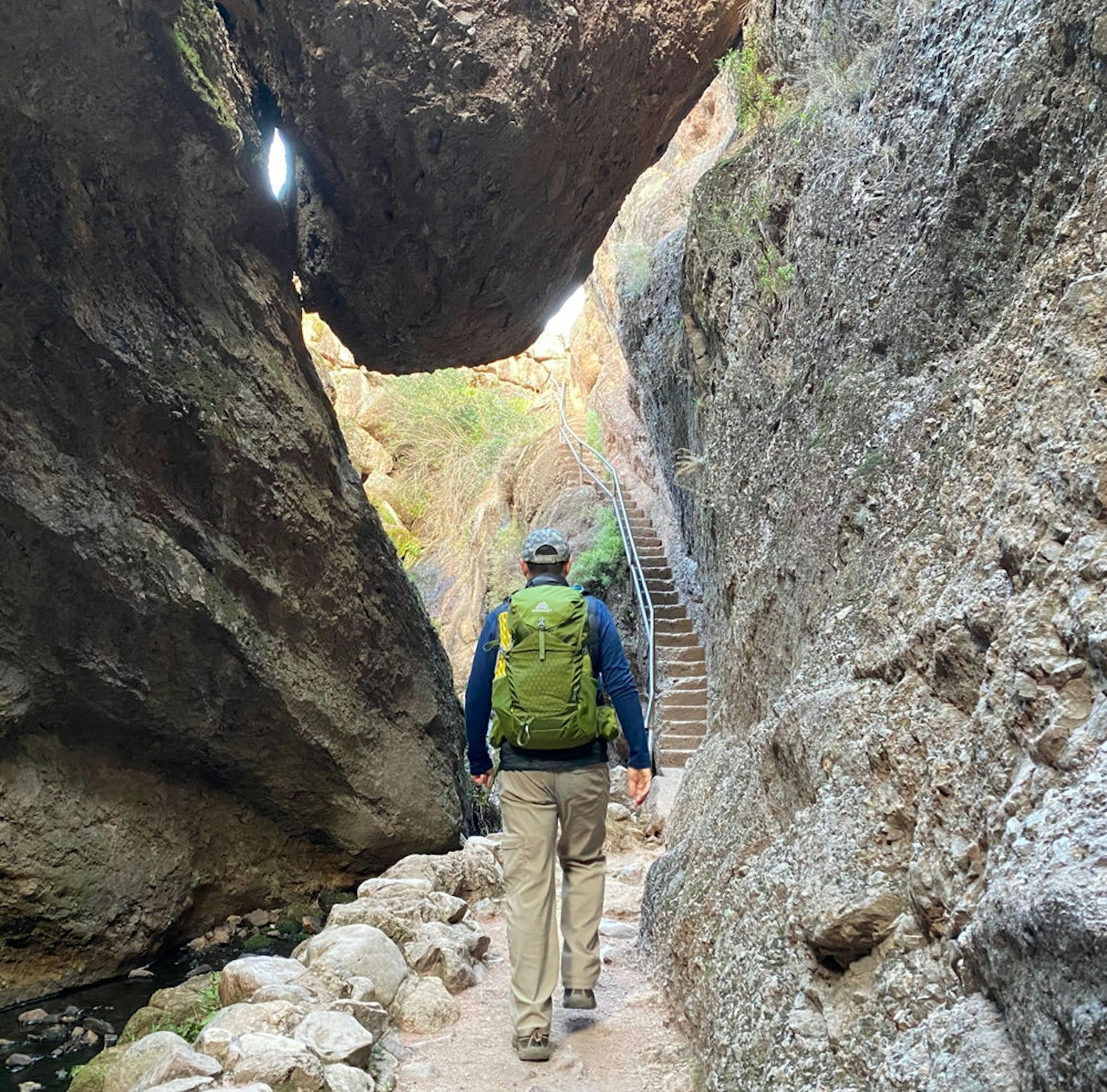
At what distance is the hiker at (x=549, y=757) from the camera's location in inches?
125

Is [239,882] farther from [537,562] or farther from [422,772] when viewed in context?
[537,562]

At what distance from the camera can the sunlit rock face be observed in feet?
19.7

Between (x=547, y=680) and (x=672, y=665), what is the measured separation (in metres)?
8.19

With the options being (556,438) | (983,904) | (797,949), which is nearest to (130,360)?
(797,949)

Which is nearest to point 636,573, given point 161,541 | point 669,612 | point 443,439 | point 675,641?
point 669,612

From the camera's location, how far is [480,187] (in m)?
6.85

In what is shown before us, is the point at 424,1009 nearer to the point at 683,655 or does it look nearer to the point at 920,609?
the point at 920,609

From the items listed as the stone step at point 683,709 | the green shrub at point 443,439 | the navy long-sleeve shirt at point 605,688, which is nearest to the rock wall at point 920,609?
the navy long-sleeve shirt at point 605,688

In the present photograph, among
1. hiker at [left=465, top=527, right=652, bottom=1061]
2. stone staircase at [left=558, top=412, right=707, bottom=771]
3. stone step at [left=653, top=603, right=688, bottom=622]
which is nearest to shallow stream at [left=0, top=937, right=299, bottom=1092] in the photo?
hiker at [left=465, top=527, right=652, bottom=1061]

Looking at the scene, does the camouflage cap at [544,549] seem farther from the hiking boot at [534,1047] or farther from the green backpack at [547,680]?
the hiking boot at [534,1047]

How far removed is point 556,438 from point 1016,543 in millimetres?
16321

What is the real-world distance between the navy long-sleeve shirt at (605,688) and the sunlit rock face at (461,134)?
13.8 ft

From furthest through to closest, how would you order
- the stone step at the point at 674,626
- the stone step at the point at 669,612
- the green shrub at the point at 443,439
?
the green shrub at the point at 443,439 → the stone step at the point at 669,612 → the stone step at the point at 674,626

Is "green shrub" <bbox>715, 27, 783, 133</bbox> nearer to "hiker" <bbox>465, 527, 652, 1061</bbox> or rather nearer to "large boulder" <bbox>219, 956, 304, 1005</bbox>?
"hiker" <bbox>465, 527, 652, 1061</bbox>
